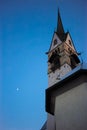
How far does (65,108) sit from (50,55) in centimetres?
1556

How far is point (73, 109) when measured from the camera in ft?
19.0

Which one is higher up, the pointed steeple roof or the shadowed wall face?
the pointed steeple roof

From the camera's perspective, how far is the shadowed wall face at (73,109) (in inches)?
216

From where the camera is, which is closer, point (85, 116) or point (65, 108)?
point (85, 116)

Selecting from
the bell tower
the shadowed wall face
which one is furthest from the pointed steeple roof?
the shadowed wall face

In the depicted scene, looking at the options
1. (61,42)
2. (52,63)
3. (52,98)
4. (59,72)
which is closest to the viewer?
(52,98)

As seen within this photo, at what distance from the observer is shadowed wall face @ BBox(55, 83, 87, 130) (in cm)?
549

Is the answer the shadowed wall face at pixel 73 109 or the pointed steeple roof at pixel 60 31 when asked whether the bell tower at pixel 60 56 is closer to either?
the pointed steeple roof at pixel 60 31

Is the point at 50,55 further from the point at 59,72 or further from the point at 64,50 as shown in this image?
the point at 59,72

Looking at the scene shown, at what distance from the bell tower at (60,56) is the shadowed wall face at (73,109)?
1152cm

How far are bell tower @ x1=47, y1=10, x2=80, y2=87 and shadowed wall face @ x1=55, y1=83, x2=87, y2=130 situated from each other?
453 inches

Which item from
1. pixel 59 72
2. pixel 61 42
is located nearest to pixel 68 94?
pixel 59 72

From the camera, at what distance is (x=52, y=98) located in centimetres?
675

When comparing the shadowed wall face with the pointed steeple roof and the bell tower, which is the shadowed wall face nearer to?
the bell tower
